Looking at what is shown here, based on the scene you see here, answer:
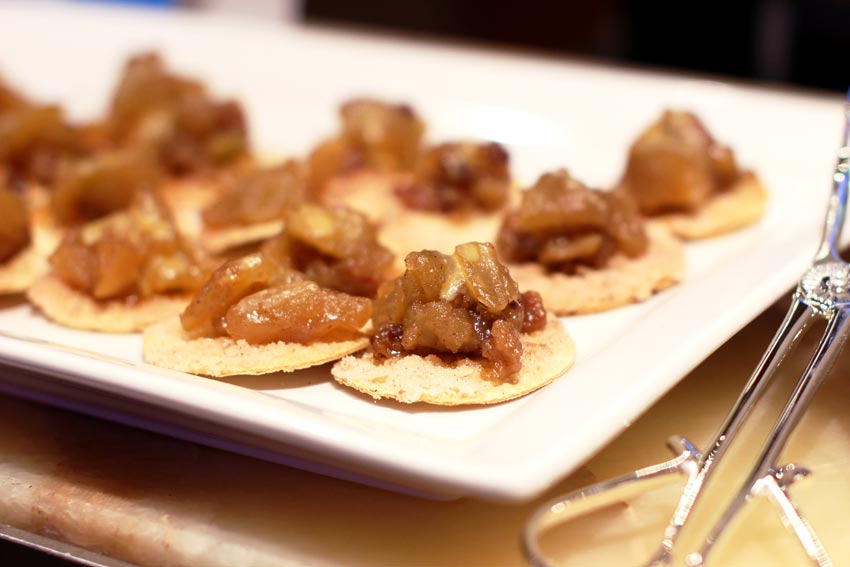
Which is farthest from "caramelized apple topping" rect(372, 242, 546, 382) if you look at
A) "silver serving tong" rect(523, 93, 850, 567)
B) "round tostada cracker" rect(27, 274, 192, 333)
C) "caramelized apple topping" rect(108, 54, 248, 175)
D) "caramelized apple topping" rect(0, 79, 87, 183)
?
"caramelized apple topping" rect(0, 79, 87, 183)

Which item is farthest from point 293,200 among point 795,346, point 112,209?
point 795,346

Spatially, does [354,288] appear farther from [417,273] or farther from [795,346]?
[795,346]

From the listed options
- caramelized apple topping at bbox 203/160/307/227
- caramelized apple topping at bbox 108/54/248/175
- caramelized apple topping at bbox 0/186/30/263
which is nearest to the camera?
caramelized apple topping at bbox 0/186/30/263

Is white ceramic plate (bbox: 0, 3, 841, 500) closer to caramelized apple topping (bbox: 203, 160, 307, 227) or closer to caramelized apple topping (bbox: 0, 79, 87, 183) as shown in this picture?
caramelized apple topping (bbox: 203, 160, 307, 227)

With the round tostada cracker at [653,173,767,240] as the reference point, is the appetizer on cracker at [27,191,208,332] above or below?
below

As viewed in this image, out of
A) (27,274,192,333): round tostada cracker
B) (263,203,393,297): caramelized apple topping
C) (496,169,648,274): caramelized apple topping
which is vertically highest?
(496,169,648,274): caramelized apple topping

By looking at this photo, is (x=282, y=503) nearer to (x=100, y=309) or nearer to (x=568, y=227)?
(x=100, y=309)
